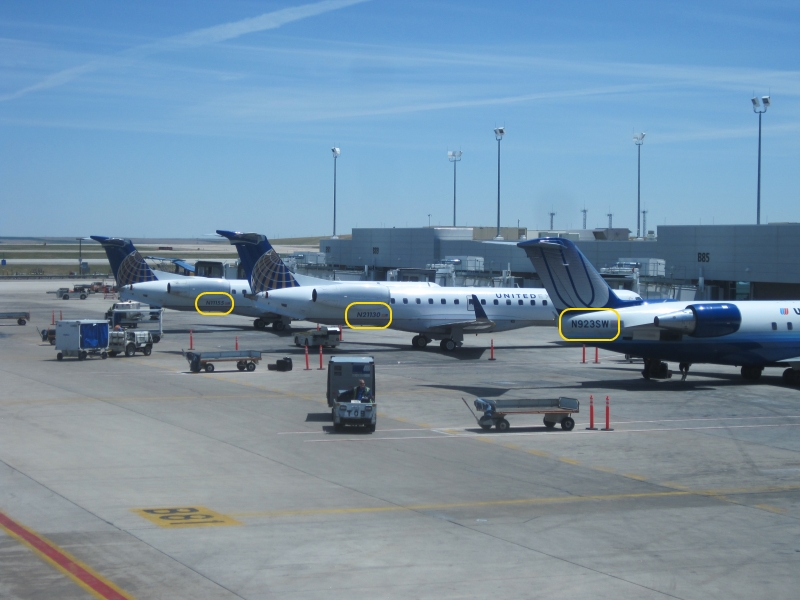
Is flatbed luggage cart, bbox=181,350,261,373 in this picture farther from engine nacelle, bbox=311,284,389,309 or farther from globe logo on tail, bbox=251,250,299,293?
globe logo on tail, bbox=251,250,299,293

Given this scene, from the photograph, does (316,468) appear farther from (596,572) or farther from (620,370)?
(620,370)

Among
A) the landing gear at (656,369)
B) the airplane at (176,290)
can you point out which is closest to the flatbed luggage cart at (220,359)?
the landing gear at (656,369)

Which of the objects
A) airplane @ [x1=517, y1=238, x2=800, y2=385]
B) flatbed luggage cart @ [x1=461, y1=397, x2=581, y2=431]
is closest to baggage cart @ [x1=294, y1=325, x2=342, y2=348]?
airplane @ [x1=517, y1=238, x2=800, y2=385]

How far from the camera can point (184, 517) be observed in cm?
1719

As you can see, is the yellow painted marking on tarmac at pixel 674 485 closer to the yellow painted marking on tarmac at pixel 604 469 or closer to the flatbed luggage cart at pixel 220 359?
the yellow painted marking on tarmac at pixel 604 469

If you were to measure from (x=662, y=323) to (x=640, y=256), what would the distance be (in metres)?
33.9

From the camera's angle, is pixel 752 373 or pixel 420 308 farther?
pixel 420 308

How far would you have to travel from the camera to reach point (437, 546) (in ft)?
51.0

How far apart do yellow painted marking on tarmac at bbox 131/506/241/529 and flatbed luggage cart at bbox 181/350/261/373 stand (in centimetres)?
2221

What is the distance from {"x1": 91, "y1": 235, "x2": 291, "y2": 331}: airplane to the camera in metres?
60.8

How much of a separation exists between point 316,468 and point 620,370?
79.8ft

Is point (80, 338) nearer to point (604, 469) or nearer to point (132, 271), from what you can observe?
point (132, 271)

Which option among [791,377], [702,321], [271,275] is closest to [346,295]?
[271,275]

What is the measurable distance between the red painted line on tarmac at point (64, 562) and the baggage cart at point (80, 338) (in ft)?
91.3
